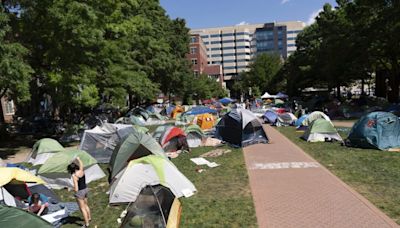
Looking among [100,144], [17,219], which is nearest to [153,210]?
[17,219]

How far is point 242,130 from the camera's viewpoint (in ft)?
66.2

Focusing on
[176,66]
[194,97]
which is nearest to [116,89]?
[176,66]

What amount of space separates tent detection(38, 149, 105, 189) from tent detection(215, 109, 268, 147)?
27.9 feet

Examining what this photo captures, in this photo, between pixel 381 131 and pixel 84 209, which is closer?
pixel 84 209

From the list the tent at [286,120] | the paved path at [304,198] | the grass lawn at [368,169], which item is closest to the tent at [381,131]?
the grass lawn at [368,169]

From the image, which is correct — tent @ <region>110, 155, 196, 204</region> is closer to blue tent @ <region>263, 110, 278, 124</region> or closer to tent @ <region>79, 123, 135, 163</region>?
tent @ <region>79, 123, 135, 163</region>

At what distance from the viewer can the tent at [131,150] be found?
13.0m

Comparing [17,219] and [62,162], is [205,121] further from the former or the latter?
[17,219]

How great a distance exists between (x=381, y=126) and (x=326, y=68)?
25.4 meters

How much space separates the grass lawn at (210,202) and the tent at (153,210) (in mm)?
763

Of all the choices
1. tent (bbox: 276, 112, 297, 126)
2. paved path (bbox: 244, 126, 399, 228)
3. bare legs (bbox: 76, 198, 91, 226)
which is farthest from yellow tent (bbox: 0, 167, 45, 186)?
tent (bbox: 276, 112, 297, 126)

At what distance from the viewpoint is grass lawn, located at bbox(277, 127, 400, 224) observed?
990 cm

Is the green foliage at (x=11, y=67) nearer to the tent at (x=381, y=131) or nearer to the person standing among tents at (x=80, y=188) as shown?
the person standing among tents at (x=80, y=188)

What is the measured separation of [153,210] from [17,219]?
2.83 meters
